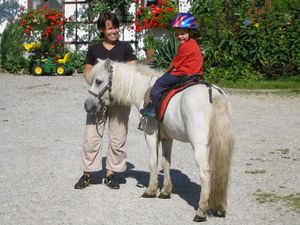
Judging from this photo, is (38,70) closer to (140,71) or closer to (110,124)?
(110,124)

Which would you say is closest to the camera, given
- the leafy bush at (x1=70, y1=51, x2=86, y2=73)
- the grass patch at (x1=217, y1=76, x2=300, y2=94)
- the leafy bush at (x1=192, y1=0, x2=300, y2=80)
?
the grass patch at (x1=217, y1=76, x2=300, y2=94)

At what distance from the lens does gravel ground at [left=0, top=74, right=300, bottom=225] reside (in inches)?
232

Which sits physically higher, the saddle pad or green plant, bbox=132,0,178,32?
the saddle pad

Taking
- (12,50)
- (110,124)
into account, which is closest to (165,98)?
(110,124)

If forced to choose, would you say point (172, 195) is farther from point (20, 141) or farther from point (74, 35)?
point (74, 35)

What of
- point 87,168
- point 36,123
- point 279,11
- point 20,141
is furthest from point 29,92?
point 87,168

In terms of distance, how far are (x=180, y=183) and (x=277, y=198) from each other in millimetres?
1142

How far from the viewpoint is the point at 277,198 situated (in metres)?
6.43

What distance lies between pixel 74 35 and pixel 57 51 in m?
0.95

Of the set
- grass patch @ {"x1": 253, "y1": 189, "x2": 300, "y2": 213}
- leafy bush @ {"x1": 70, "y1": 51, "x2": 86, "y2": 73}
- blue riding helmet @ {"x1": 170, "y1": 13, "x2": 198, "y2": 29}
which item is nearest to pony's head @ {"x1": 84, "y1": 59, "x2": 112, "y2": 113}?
blue riding helmet @ {"x1": 170, "y1": 13, "x2": 198, "y2": 29}

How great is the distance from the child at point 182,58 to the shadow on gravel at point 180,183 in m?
0.92

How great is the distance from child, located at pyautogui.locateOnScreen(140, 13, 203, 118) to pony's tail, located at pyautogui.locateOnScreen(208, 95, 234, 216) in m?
0.50

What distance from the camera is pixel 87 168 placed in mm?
6988

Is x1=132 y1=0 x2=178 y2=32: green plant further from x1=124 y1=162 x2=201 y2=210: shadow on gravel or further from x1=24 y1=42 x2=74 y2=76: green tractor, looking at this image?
x1=124 y1=162 x2=201 y2=210: shadow on gravel
